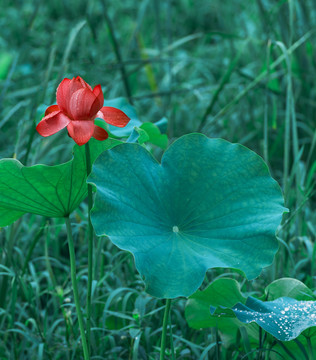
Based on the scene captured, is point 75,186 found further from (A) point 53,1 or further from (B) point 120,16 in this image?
(A) point 53,1

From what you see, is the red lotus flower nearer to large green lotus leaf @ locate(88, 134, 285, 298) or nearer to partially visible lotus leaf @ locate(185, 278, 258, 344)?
large green lotus leaf @ locate(88, 134, 285, 298)

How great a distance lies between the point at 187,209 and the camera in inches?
36.8

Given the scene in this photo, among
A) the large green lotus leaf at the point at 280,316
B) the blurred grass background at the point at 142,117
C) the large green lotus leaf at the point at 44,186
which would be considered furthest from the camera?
the blurred grass background at the point at 142,117

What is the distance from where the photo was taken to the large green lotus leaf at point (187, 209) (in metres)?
0.83

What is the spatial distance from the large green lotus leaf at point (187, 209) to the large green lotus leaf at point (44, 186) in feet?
0.25

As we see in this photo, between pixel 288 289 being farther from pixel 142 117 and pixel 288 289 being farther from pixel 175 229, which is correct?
pixel 142 117

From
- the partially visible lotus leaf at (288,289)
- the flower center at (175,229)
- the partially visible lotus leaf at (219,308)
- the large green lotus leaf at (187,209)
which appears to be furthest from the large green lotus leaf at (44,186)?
the partially visible lotus leaf at (288,289)

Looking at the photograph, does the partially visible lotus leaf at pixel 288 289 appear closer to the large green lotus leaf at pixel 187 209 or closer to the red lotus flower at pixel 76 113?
the large green lotus leaf at pixel 187 209

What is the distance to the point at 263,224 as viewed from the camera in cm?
89

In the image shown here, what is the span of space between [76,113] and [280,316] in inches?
18.3

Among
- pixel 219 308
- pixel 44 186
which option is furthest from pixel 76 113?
pixel 219 308

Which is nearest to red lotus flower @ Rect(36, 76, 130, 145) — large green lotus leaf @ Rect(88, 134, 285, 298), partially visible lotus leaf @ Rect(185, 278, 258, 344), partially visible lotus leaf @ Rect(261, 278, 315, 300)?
large green lotus leaf @ Rect(88, 134, 285, 298)

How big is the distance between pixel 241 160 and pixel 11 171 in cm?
42

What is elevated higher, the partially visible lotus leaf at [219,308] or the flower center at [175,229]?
the flower center at [175,229]
